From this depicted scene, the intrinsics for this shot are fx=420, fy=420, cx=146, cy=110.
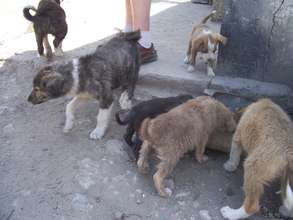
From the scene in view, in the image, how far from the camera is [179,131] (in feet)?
11.8

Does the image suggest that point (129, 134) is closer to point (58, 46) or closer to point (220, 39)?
point (220, 39)

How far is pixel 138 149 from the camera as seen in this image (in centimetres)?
400

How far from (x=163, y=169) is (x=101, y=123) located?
1.08 meters

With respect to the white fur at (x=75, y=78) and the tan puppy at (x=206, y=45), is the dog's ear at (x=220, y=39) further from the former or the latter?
the white fur at (x=75, y=78)

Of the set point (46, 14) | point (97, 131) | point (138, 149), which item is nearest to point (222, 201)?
point (138, 149)

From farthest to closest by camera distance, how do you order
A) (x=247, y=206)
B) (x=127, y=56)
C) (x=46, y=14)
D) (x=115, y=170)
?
(x=46, y=14), (x=127, y=56), (x=115, y=170), (x=247, y=206)

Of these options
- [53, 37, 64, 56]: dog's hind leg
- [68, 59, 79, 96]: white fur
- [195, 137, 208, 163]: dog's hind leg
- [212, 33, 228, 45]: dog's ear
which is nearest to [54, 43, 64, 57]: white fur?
[53, 37, 64, 56]: dog's hind leg

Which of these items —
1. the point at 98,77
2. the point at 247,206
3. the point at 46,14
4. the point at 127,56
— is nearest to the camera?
the point at 247,206

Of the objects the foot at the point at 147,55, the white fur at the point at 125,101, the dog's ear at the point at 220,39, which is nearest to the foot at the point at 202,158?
the white fur at the point at 125,101

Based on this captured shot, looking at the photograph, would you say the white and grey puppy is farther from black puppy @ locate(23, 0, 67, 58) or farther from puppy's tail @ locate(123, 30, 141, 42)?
black puppy @ locate(23, 0, 67, 58)

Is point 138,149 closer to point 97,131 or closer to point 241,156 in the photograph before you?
point 97,131

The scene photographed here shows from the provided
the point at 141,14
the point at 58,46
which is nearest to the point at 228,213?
the point at 141,14

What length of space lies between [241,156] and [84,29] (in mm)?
3620

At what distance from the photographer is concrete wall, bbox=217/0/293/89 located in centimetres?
432
